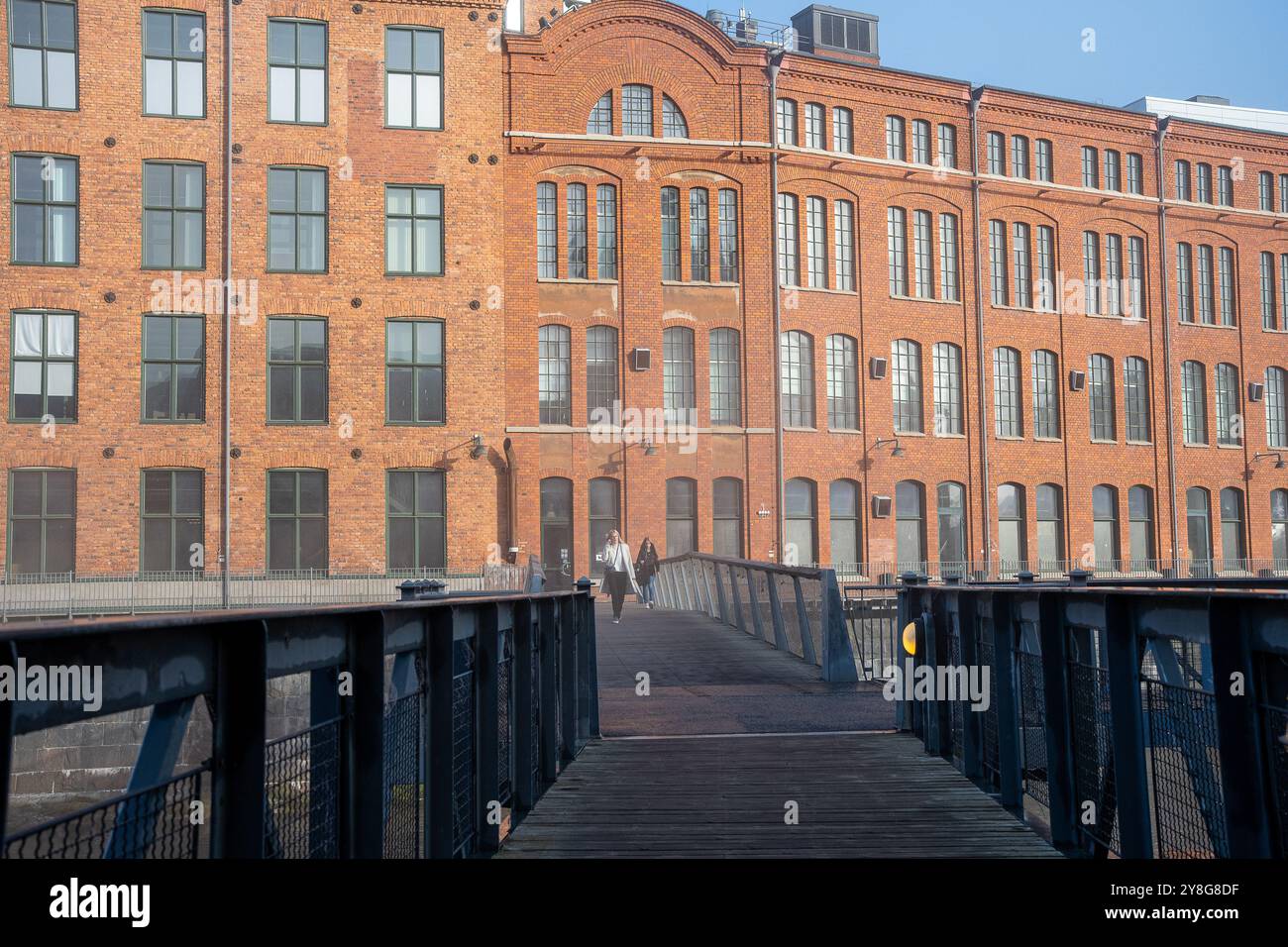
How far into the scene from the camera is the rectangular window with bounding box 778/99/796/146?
3450 centimetres

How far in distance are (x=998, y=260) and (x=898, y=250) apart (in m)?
3.27

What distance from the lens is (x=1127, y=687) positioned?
192 inches

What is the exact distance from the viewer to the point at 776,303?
33.9m

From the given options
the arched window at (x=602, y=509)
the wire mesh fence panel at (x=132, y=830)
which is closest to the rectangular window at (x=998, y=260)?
the arched window at (x=602, y=509)

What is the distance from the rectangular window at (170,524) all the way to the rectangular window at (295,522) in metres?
1.49

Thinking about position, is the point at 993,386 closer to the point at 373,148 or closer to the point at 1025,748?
the point at 373,148

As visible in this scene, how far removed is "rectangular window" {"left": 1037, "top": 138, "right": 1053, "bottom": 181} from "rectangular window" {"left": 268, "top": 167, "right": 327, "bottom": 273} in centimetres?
2003

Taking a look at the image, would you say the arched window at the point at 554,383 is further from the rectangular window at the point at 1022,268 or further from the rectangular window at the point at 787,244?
the rectangular window at the point at 1022,268

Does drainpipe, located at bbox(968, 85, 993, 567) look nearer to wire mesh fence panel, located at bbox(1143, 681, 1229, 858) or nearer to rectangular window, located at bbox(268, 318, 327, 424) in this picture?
rectangular window, located at bbox(268, 318, 327, 424)

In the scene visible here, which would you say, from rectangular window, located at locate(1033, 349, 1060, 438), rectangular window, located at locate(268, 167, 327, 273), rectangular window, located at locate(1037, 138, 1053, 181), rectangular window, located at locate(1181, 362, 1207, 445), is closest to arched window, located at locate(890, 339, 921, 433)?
rectangular window, located at locate(1033, 349, 1060, 438)

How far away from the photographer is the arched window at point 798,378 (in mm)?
34219

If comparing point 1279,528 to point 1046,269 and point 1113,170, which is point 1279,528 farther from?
point 1113,170
